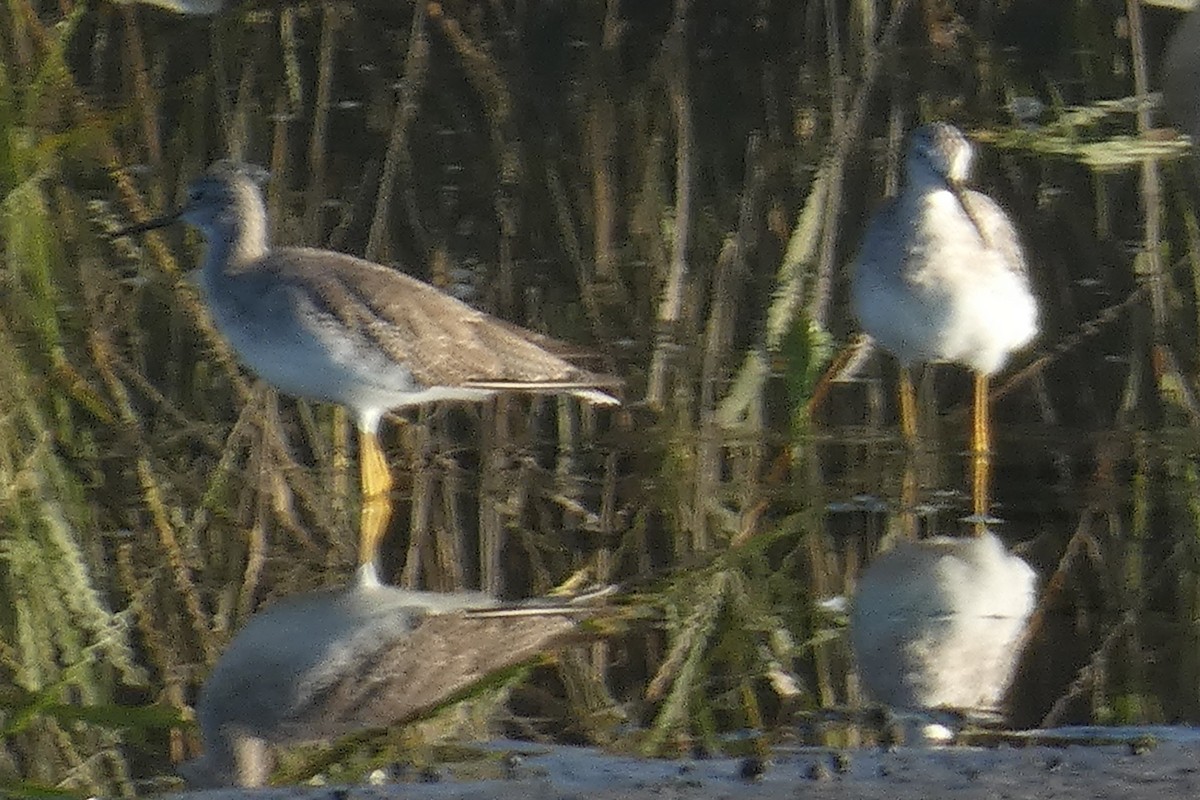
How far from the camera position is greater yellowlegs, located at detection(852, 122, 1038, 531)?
6359 millimetres

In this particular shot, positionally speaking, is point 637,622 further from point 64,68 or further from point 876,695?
point 64,68

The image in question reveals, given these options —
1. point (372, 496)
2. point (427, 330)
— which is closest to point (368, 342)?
point (427, 330)

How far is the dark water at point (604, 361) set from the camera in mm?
4602

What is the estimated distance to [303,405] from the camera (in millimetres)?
6684

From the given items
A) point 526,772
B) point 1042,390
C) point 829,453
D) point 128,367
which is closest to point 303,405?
point 128,367

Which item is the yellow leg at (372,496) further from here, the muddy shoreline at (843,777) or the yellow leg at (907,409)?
the muddy shoreline at (843,777)

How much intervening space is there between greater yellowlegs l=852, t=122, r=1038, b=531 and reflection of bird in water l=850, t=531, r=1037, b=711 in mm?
1017

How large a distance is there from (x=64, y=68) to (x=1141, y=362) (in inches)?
152

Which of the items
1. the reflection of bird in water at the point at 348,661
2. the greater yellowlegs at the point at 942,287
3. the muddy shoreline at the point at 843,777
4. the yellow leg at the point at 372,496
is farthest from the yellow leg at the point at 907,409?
the muddy shoreline at the point at 843,777

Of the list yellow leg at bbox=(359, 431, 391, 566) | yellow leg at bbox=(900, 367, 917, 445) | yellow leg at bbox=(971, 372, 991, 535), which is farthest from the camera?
yellow leg at bbox=(900, 367, 917, 445)

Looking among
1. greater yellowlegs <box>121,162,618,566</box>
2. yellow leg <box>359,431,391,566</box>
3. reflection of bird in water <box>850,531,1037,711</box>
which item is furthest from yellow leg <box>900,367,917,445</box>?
yellow leg <box>359,431,391,566</box>

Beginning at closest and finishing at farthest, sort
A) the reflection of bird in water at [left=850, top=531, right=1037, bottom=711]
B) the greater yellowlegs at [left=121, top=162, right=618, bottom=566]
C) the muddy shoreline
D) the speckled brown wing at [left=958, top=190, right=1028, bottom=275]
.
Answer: the muddy shoreline, the reflection of bird in water at [left=850, top=531, right=1037, bottom=711], the greater yellowlegs at [left=121, top=162, right=618, bottom=566], the speckled brown wing at [left=958, top=190, right=1028, bottom=275]

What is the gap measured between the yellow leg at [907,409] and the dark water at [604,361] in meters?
0.07

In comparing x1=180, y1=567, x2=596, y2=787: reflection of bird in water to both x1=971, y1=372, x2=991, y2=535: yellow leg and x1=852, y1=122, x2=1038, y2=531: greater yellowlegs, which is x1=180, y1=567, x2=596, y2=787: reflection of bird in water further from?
x1=852, y1=122, x2=1038, y2=531: greater yellowlegs
